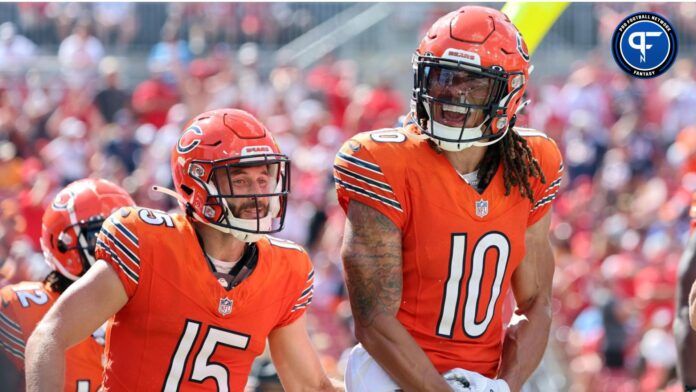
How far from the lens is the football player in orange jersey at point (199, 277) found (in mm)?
4070

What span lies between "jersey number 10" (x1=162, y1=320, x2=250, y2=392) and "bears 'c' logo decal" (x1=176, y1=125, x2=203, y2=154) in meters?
0.61

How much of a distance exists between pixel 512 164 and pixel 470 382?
76 cm

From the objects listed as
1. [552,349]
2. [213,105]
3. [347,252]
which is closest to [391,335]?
[347,252]

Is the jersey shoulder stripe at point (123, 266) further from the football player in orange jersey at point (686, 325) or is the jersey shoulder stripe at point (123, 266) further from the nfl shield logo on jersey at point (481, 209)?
the football player in orange jersey at point (686, 325)

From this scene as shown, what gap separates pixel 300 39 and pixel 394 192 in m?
10.5

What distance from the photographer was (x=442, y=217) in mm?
4094

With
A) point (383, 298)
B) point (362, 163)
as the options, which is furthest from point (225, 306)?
point (362, 163)

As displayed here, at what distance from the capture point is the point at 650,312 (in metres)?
9.38

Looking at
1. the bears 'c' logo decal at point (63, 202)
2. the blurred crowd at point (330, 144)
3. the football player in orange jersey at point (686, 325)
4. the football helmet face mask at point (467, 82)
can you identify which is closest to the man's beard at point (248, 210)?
the football helmet face mask at point (467, 82)

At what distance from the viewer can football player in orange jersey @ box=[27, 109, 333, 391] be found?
13.4ft

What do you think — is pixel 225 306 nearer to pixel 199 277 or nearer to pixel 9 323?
pixel 199 277

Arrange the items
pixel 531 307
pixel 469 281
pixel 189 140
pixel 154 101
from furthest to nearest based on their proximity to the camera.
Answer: pixel 154 101 → pixel 531 307 → pixel 189 140 → pixel 469 281

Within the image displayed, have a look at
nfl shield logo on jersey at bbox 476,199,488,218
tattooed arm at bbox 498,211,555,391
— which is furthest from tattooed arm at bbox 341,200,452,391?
tattooed arm at bbox 498,211,555,391

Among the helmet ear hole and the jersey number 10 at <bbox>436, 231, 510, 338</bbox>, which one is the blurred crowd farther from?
the jersey number 10 at <bbox>436, 231, 510, 338</bbox>
